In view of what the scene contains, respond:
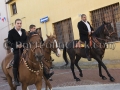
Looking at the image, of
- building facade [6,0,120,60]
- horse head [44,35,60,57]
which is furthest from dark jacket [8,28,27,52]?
building facade [6,0,120,60]

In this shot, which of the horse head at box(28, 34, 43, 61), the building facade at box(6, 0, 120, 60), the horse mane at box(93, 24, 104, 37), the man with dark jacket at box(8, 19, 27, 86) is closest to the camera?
the horse head at box(28, 34, 43, 61)

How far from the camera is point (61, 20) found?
50.3 feet

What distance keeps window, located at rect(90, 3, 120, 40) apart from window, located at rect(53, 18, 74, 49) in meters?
2.35

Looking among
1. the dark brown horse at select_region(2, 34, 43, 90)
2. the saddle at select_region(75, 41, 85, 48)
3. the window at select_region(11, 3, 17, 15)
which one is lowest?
the dark brown horse at select_region(2, 34, 43, 90)

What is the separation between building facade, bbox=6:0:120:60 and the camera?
12023mm

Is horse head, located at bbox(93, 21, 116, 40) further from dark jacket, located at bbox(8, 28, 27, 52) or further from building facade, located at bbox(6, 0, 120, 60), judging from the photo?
dark jacket, located at bbox(8, 28, 27, 52)

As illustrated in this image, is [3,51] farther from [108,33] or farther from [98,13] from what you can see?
[108,33]

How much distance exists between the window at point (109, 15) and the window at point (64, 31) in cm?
235

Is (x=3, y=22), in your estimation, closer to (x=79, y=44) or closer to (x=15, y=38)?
(x=79, y=44)

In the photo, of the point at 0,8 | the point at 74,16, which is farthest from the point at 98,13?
the point at 0,8

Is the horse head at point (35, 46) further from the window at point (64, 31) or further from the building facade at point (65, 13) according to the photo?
the window at point (64, 31)

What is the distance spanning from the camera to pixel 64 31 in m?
15.4

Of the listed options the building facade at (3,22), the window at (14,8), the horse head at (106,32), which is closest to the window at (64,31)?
the horse head at (106,32)

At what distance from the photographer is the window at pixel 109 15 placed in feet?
38.3
